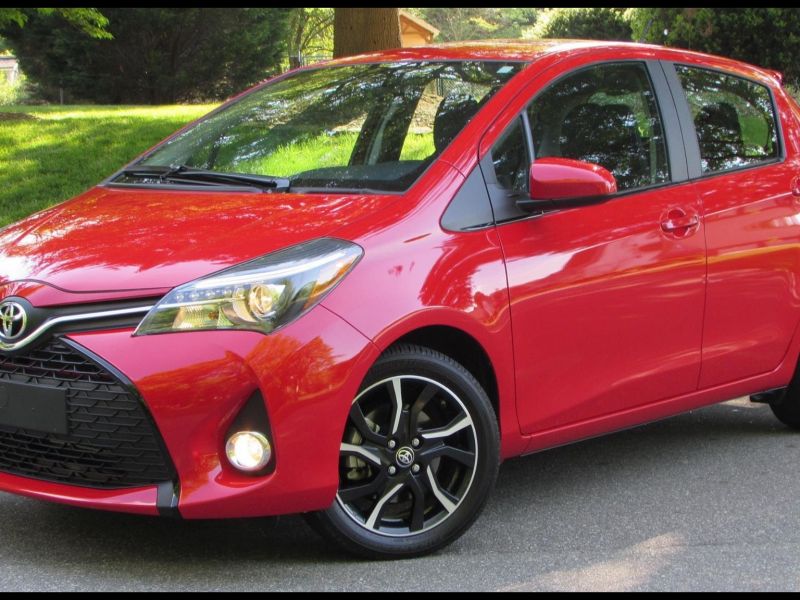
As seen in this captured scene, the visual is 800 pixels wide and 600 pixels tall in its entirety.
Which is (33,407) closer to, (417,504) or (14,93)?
(417,504)

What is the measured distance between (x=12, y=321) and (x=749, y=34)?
13.1m

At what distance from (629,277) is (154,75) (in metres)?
20.7

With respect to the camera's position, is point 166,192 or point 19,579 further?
point 166,192

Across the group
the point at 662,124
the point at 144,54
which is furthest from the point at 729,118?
the point at 144,54

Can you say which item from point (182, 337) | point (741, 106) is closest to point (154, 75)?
point (741, 106)

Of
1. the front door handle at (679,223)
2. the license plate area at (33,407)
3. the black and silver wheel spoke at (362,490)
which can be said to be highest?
the front door handle at (679,223)

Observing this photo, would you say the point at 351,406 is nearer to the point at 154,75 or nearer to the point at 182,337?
the point at 182,337

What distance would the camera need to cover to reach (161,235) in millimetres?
4047

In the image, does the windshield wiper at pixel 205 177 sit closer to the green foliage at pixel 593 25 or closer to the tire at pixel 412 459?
the tire at pixel 412 459

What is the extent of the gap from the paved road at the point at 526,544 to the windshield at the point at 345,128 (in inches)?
50.5

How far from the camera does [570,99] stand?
476 cm

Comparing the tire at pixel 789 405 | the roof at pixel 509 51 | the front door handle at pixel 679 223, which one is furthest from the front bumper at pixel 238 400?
the tire at pixel 789 405

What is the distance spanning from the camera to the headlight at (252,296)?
12.0 feet

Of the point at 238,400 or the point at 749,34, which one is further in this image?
the point at 749,34
